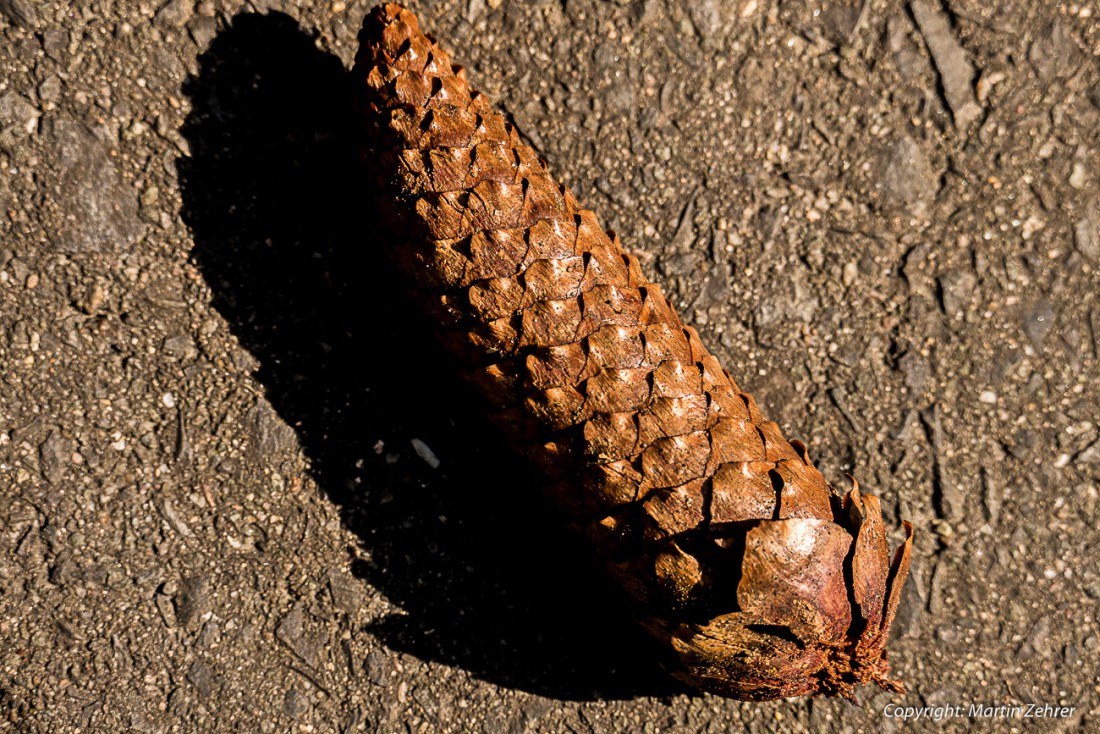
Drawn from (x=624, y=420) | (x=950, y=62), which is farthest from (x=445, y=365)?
(x=950, y=62)

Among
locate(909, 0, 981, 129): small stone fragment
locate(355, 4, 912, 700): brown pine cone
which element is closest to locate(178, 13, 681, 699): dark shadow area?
locate(355, 4, 912, 700): brown pine cone

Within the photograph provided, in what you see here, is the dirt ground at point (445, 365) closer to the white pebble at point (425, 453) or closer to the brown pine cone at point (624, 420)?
the white pebble at point (425, 453)

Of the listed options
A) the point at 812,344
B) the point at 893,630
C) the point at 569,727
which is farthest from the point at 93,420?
the point at 893,630

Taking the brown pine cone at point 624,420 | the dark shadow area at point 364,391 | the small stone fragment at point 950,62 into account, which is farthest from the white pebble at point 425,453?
the small stone fragment at point 950,62

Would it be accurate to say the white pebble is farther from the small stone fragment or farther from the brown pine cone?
the small stone fragment

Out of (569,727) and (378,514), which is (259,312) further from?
(569,727)

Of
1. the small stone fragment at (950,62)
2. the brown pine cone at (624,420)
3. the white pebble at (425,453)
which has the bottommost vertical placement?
the white pebble at (425,453)

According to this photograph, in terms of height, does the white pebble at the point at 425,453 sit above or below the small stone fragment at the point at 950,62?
below

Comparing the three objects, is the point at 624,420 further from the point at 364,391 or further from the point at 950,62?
the point at 950,62
